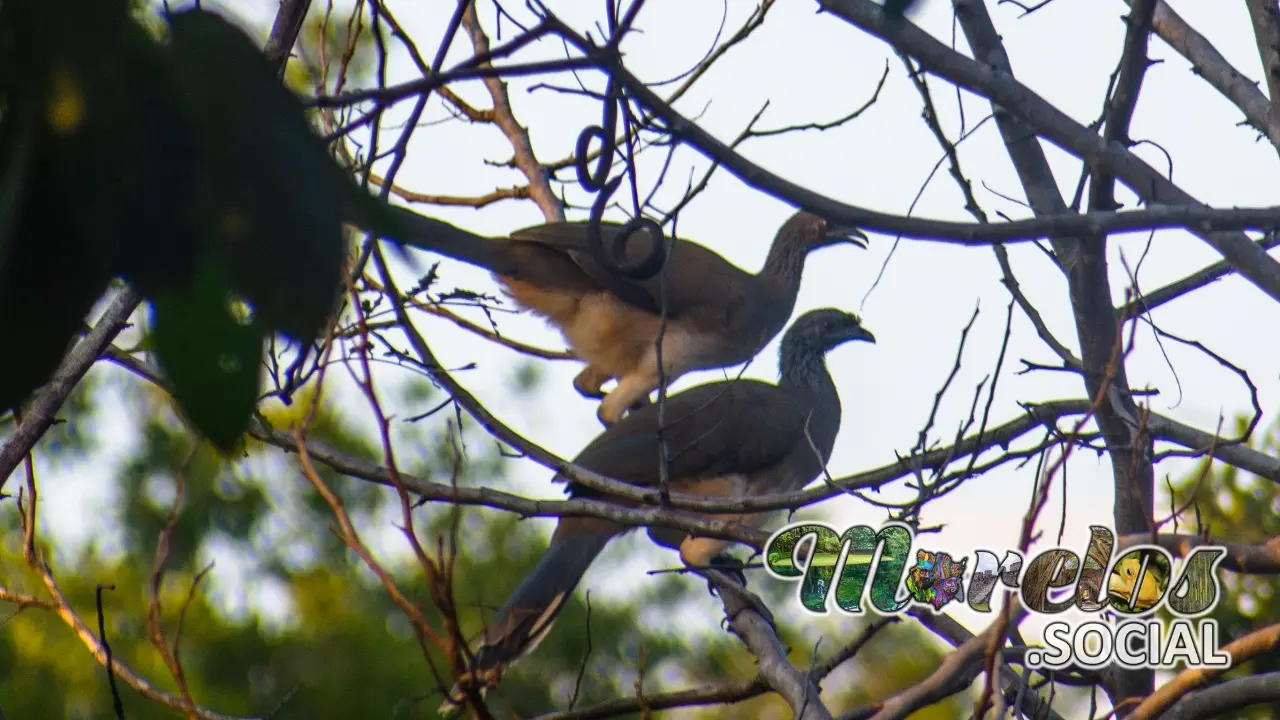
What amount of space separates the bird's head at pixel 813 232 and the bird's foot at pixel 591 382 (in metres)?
1.37

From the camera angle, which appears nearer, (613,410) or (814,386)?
(613,410)

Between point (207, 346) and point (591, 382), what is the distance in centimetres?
491

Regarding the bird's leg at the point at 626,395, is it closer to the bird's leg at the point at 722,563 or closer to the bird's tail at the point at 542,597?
the bird's leg at the point at 722,563

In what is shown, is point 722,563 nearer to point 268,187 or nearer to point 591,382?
point 591,382

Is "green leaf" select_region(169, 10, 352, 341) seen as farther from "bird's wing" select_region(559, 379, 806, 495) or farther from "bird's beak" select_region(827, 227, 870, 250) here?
"bird's beak" select_region(827, 227, 870, 250)

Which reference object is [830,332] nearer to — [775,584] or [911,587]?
[911,587]

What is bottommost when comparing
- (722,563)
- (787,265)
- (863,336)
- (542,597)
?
(542,597)

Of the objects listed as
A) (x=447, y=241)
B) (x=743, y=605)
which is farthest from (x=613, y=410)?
(x=447, y=241)

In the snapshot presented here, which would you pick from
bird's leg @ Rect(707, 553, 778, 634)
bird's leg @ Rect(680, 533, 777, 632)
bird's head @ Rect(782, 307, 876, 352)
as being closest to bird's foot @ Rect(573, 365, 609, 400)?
bird's leg @ Rect(680, 533, 777, 632)

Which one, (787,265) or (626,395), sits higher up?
(787,265)

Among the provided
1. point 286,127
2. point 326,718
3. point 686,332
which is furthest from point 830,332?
point 326,718

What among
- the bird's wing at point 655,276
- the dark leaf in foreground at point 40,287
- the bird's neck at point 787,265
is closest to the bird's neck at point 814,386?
the bird's neck at point 787,265

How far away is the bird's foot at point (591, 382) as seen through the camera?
5.57m

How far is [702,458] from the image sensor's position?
5.22 meters
